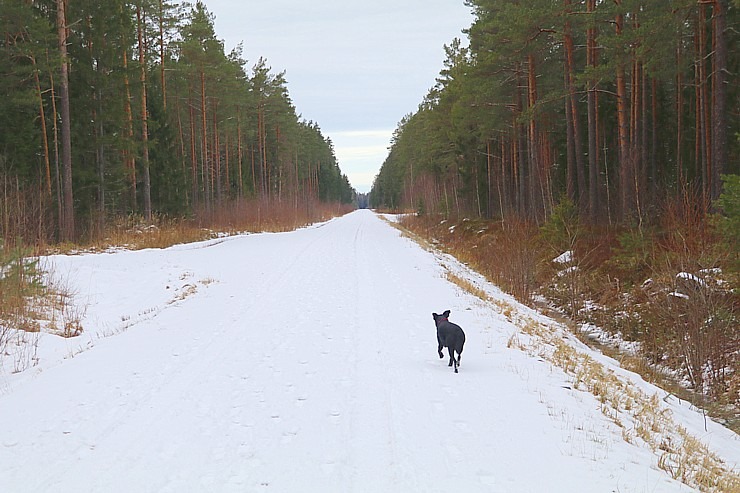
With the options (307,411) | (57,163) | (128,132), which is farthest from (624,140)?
(128,132)

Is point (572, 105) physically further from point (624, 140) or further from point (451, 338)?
point (451, 338)

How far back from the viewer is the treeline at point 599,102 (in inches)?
541

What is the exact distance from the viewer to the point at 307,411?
5.17 meters

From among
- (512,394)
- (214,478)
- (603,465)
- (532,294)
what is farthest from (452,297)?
(214,478)

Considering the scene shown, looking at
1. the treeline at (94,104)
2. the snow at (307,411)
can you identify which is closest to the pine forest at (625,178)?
the snow at (307,411)

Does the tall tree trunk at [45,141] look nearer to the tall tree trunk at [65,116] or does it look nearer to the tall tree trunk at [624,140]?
the tall tree trunk at [65,116]

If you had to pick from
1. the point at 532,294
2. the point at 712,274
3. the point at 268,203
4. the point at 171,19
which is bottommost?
the point at 532,294

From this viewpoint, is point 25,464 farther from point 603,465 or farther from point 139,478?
point 603,465

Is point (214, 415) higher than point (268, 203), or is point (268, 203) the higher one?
point (268, 203)

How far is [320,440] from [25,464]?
2.22 meters

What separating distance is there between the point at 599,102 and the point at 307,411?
82.0 feet

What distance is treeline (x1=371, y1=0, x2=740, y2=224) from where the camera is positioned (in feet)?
45.1

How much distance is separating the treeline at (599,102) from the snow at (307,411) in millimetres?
6955

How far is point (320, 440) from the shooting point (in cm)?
450
